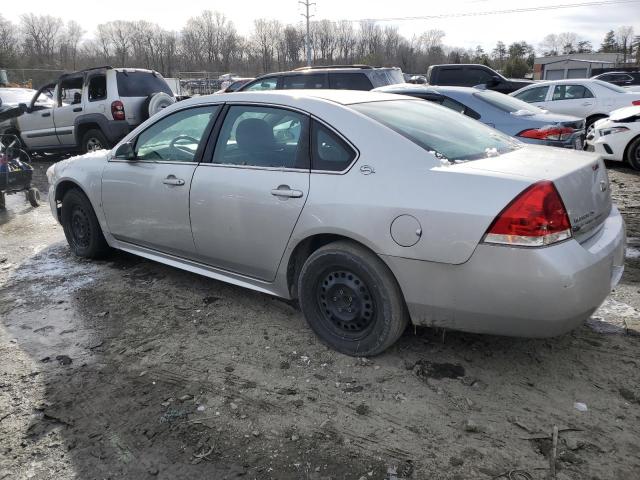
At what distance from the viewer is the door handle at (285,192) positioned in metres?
3.29

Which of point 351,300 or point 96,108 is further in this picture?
point 96,108

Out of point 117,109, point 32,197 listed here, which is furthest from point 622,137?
point 32,197

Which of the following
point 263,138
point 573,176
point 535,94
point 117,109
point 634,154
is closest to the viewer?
point 573,176

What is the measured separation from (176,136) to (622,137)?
8082 mm

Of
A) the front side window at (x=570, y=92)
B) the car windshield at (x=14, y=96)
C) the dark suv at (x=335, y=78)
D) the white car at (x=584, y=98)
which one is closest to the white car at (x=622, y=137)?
the white car at (x=584, y=98)

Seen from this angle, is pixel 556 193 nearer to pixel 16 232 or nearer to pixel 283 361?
pixel 283 361

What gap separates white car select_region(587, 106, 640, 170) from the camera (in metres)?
9.05

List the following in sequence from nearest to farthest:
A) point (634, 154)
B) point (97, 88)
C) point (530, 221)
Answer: point (530, 221) < point (634, 154) < point (97, 88)

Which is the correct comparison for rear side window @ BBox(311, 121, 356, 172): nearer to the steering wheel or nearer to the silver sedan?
the silver sedan

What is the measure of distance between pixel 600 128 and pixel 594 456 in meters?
8.66

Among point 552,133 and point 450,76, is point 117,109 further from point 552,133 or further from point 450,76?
point 450,76

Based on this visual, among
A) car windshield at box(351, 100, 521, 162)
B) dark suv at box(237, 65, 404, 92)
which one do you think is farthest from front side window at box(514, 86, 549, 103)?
car windshield at box(351, 100, 521, 162)

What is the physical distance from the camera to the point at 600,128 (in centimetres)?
957

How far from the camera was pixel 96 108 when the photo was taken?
10.6m
